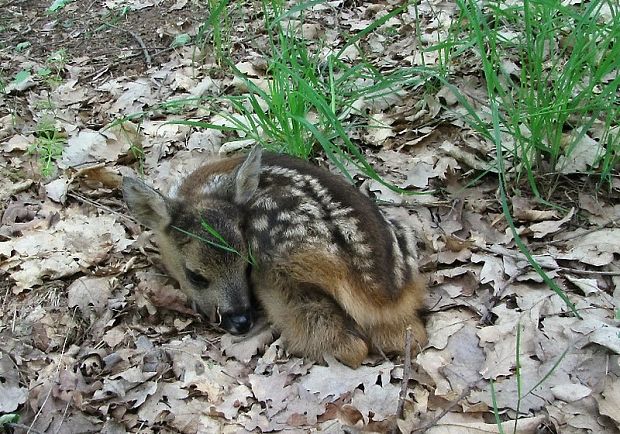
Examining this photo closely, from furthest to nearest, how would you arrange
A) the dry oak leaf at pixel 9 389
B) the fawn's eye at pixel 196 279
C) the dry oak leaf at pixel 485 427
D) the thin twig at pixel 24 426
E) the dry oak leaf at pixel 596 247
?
the fawn's eye at pixel 196 279, the dry oak leaf at pixel 596 247, the dry oak leaf at pixel 9 389, the thin twig at pixel 24 426, the dry oak leaf at pixel 485 427

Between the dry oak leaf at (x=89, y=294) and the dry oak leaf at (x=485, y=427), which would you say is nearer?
the dry oak leaf at (x=485, y=427)

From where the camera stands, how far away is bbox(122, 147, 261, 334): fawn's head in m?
3.82

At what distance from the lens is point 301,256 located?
3527mm

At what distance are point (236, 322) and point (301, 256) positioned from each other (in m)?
0.60

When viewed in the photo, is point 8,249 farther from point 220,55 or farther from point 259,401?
point 220,55

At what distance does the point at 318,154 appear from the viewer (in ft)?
16.1

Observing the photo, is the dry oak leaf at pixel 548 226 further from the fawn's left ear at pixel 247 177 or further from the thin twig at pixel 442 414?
the fawn's left ear at pixel 247 177

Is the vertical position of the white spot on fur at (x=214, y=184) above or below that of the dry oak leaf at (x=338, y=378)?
above

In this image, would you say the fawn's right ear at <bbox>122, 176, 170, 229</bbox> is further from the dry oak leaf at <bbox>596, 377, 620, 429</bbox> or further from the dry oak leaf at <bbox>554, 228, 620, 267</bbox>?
the dry oak leaf at <bbox>596, 377, 620, 429</bbox>

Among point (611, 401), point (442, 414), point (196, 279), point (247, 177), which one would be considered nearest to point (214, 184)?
point (247, 177)

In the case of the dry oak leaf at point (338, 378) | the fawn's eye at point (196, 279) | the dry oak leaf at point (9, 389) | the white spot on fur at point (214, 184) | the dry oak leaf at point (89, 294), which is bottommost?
the dry oak leaf at point (338, 378)

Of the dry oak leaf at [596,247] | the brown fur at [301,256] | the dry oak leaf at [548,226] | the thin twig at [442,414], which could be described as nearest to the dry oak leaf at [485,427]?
the thin twig at [442,414]

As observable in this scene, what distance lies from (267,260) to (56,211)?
1794 millimetres

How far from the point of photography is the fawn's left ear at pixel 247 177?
3906mm
